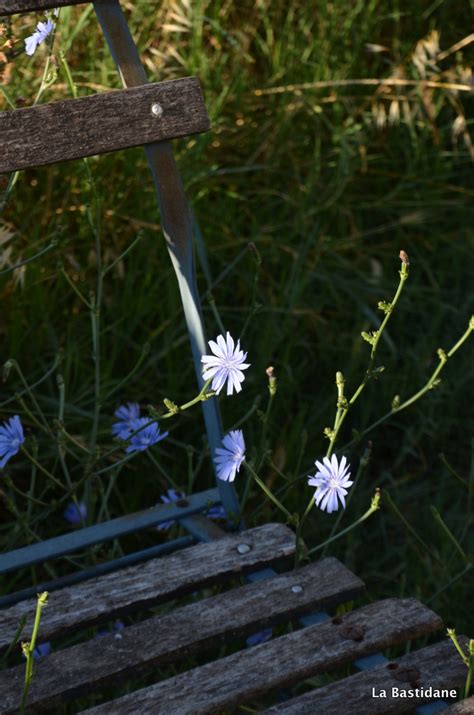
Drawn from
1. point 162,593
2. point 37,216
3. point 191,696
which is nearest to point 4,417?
point 37,216

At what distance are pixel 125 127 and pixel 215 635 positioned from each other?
0.59 metres

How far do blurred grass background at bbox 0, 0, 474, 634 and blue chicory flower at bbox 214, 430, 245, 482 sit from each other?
170 millimetres

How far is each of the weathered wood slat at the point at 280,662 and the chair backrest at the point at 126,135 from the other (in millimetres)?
270

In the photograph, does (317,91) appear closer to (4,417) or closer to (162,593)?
(4,417)

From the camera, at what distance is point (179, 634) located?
1.24 meters

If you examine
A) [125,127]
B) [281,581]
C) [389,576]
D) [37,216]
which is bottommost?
[281,581]

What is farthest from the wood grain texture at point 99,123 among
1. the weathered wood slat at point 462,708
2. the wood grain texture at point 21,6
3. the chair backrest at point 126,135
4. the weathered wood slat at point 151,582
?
the weathered wood slat at point 462,708

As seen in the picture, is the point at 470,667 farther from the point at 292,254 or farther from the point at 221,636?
the point at 292,254

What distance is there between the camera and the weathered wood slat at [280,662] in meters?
1.13

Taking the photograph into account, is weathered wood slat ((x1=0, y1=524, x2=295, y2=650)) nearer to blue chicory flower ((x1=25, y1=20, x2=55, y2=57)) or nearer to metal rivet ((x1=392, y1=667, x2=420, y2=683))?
metal rivet ((x1=392, y1=667, x2=420, y2=683))

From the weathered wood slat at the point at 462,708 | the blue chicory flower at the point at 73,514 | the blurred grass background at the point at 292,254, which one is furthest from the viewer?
the blurred grass background at the point at 292,254

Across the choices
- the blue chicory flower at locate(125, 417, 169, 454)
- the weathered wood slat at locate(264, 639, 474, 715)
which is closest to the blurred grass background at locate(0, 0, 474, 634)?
the blue chicory flower at locate(125, 417, 169, 454)

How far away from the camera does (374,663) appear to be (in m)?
1.21

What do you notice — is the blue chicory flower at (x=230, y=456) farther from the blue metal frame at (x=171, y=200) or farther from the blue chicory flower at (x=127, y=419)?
the blue chicory flower at (x=127, y=419)
